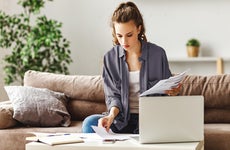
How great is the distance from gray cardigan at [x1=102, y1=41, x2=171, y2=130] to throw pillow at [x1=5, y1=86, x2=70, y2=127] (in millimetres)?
717

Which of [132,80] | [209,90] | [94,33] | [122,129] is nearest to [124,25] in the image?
[132,80]

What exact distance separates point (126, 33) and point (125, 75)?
25 centimetres

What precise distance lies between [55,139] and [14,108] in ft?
3.66

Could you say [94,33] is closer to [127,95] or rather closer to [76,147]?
[127,95]

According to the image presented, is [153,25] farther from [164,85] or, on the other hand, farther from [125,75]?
[164,85]

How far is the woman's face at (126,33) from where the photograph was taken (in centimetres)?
247

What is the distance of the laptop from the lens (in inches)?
82.4

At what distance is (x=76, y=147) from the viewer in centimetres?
211

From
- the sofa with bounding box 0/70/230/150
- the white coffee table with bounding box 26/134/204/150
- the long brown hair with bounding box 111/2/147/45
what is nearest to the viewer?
the white coffee table with bounding box 26/134/204/150

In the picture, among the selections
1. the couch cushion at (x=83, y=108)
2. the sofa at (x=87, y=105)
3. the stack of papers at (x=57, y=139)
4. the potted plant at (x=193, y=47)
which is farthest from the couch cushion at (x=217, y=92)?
the potted plant at (x=193, y=47)

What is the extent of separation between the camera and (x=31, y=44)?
175 inches

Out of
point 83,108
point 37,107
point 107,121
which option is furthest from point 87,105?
point 107,121

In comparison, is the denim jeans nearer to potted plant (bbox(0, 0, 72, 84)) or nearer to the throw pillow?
the throw pillow

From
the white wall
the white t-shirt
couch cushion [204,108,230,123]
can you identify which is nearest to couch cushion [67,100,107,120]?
couch cushion [204,108,230,123]
